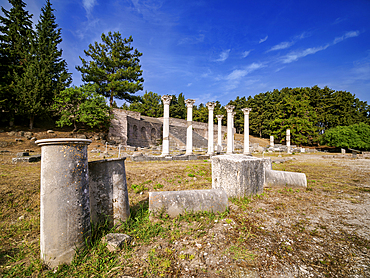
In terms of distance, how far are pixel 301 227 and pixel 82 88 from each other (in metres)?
26.8

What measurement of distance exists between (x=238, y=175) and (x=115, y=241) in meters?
3.36

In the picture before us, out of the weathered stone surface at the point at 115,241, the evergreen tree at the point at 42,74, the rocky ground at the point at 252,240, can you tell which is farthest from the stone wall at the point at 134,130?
the weathered stone surface at the point at 115,241

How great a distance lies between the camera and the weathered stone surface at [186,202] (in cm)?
380

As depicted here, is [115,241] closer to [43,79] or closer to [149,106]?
[43,79]

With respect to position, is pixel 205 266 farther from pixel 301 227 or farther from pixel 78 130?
pixel 78 130

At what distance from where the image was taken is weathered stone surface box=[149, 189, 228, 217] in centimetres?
380

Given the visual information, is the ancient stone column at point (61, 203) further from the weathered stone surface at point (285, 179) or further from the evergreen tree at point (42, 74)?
the evergreen tree at point (42, 74)

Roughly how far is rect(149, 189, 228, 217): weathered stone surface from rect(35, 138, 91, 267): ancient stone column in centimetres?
145

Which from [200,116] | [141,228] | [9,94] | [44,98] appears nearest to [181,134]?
[200,116]

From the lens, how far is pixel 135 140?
3123 centimetres

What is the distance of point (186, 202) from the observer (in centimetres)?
394

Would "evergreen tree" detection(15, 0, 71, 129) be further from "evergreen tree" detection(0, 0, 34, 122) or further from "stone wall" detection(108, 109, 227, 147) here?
"stone wall" detection(108, 109, 227, 147)

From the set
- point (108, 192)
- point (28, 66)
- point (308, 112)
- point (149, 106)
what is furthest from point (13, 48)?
point (308, 112)

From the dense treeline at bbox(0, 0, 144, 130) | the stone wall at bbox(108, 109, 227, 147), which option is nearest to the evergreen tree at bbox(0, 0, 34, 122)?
the dense treeline at bbox(0, 0, 144, 130)
